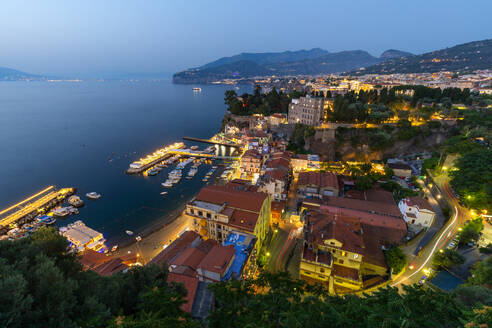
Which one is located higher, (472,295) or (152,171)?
(472,295)

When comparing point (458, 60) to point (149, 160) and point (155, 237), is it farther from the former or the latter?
point (155, 237)

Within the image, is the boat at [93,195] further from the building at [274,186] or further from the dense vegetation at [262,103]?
the dense vegetation at [262,103]

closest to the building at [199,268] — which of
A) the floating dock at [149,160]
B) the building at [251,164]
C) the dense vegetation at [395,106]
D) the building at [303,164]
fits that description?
the building at [251,164]

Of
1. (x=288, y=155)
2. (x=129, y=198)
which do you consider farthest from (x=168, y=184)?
(x=288, y=155)

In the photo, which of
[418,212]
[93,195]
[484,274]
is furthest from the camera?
[93,195]

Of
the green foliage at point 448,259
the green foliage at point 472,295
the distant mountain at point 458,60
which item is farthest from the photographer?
the distant mountain at point 458,60

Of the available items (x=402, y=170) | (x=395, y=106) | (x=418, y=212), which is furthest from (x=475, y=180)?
(x=395, y=106)

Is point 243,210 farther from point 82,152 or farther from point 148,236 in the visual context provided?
point 82,152
